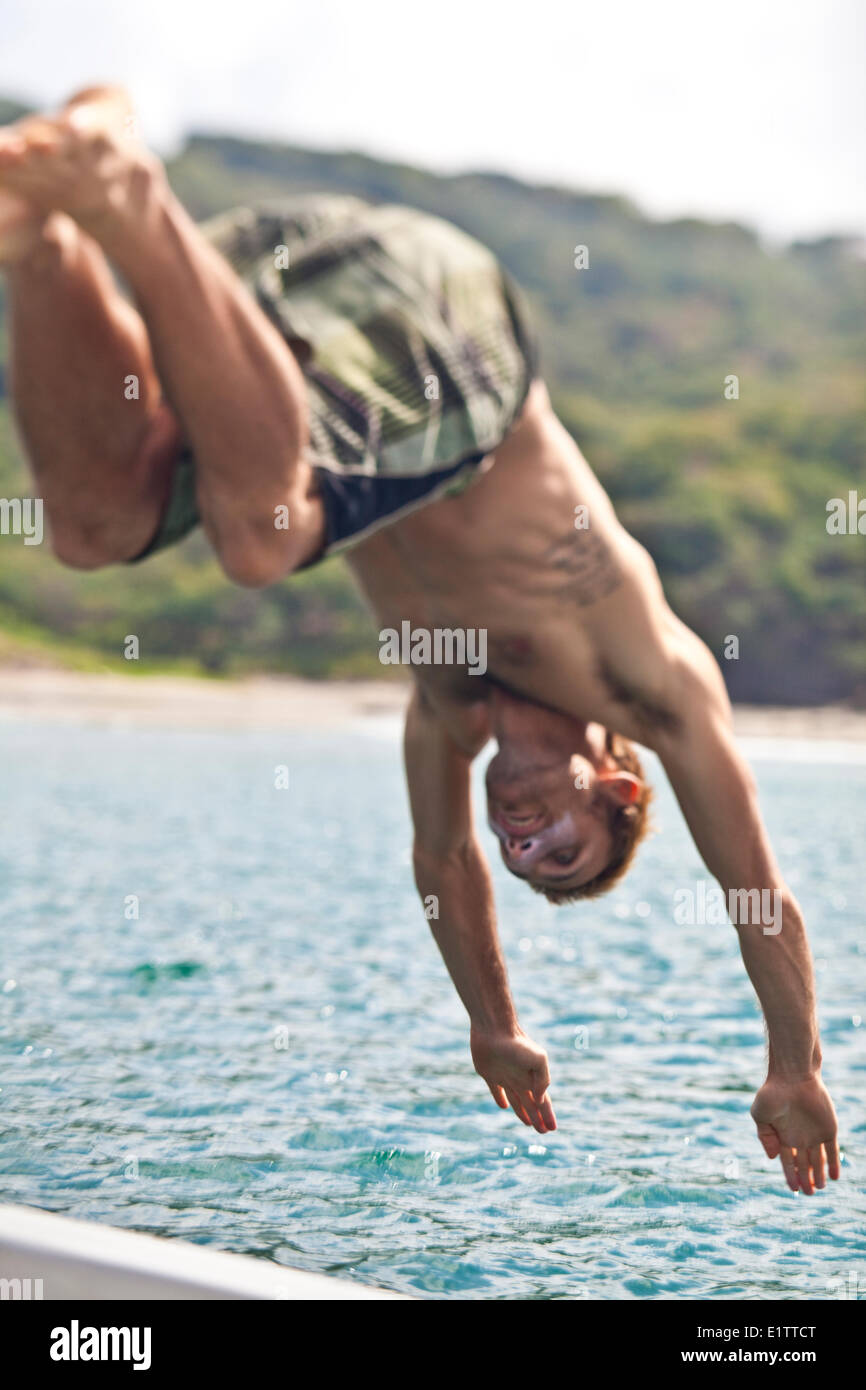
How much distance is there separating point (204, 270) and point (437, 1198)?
3517mm

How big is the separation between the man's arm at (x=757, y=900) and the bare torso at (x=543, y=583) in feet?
0.25

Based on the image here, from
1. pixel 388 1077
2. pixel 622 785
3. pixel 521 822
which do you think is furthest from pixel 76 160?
pixel 388 1077

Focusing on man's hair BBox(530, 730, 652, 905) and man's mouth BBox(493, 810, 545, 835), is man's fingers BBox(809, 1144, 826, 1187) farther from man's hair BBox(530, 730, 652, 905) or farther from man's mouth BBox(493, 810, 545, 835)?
man's mouth BBox(493, 810, 545, 835)

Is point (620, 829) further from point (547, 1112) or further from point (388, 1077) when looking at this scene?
point (388, 1077)

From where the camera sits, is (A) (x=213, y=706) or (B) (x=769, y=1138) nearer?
(B) (x=769, y=1138)

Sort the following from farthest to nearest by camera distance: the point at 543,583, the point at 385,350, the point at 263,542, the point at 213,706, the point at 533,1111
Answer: the point at 213,706 < the point at 533,1111 < the point at 543,583 < the point at 385,350 < the point at 263,542

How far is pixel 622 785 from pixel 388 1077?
3327 mm

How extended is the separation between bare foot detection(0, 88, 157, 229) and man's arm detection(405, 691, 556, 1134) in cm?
202

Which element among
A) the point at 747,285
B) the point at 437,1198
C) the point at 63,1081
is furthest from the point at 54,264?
the point at 747,285

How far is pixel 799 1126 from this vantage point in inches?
141

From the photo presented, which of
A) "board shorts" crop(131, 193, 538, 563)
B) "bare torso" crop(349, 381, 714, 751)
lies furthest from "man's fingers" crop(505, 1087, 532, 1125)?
"board shorts" crop(131, 193, 538, 563)

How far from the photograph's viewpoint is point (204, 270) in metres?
2.36

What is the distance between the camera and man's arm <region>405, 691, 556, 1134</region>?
411 centimetres
